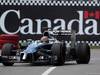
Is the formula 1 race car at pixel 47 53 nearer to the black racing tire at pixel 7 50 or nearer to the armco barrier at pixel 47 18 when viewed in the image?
the black racing tire at pixel 7 50

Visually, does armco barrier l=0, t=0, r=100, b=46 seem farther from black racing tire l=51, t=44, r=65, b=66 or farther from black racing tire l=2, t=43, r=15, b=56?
black racing tire l=51, t=44, r=65, b=66

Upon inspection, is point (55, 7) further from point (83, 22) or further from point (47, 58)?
point (47, 58)

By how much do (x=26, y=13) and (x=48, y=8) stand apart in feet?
4.54

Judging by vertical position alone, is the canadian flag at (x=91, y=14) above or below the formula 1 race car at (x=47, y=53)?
above

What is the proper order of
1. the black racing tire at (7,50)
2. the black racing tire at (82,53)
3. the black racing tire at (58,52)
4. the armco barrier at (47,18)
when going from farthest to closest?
the armco barrier at (47,18) < the black racing tire at (82,53) < the black racing tire at (7,50) < the black racing tire at (58,52)

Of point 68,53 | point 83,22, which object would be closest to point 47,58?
point 68,53

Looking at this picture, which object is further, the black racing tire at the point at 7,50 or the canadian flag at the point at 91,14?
the canadian flag at the point at 91,14

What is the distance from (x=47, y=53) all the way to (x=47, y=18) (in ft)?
46.1

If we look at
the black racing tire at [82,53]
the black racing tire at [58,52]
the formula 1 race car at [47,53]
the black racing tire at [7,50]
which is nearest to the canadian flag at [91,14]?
the formula 1 race car at [47,53]

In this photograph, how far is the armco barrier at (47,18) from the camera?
27.6 meters

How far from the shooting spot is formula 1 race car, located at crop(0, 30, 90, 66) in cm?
1327

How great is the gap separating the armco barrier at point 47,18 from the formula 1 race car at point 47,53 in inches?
490

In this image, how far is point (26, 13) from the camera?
2800 centimetres

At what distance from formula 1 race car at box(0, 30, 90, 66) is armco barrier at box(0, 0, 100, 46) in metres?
12.4
